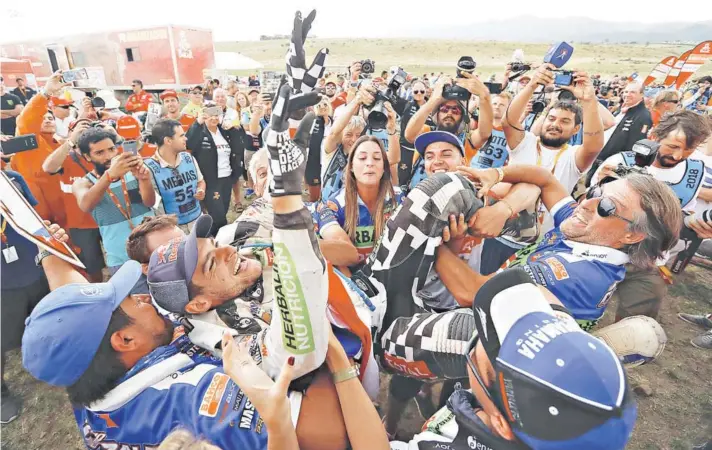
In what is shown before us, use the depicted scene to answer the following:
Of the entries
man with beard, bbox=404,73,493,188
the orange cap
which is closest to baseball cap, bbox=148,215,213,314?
the orange cap

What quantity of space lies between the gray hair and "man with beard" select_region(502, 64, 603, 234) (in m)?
1.38

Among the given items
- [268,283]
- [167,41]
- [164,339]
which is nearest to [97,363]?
[164,339]

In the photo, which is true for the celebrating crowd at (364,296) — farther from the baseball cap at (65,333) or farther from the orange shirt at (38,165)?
the orange shirt at (38,165)

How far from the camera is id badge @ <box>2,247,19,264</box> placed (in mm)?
3143

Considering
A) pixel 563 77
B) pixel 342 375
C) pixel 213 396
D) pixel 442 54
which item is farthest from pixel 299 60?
pixel 442 54

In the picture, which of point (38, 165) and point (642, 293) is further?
point (38, 165)

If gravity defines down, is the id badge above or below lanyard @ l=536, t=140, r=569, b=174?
below

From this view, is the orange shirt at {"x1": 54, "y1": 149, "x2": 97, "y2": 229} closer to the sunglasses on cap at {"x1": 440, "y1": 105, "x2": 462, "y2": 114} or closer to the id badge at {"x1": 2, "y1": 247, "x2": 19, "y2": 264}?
the id badge at {"x1": 2, "y1": 247, "x2": 19, "y2": 264}

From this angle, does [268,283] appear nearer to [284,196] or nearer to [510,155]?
[284,196]

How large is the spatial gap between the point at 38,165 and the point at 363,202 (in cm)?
410

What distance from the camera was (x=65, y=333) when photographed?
53.4 inches

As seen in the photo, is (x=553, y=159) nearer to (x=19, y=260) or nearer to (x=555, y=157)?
(x=555, y=157)

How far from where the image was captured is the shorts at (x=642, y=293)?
3133mm

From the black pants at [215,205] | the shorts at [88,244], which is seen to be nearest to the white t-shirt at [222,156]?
the black pants at [215,205]
